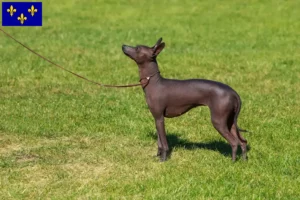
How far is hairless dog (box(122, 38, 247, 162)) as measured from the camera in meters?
8.26

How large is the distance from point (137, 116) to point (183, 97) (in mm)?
3364

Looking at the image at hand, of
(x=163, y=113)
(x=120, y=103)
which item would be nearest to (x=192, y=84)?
(x=163, y=113)

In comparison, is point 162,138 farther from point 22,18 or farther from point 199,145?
point 22,18

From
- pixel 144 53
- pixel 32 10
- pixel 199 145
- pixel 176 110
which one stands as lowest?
pixel 199 145

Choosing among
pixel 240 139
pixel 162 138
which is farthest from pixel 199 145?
pixel 162 138

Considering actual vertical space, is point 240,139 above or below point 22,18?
below

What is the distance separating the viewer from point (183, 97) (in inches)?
330

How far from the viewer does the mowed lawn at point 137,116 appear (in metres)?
7.86

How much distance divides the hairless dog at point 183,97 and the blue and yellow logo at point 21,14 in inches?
673

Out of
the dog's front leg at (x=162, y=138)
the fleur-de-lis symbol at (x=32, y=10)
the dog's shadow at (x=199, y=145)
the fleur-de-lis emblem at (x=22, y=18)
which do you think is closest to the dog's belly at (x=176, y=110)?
the dog's front leg at (x=162, y=138)

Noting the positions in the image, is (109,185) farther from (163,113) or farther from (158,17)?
(158,17)

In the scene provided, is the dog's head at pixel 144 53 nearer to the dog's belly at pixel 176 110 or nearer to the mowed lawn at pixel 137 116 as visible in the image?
the dog's belly at pixel 176 110

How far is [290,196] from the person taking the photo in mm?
7473

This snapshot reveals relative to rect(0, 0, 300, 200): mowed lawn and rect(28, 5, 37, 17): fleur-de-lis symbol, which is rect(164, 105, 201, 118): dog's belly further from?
rect(28, 5, 37, 17): fleur-de-lis symbol
